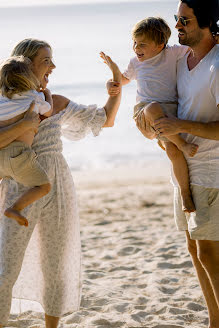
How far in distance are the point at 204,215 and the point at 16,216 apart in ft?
3.59

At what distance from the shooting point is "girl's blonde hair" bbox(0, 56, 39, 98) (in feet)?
9.08

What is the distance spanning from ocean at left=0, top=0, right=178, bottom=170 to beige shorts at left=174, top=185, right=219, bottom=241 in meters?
1.25

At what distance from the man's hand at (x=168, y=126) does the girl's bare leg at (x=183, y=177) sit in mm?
174

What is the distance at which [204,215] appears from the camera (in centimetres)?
297

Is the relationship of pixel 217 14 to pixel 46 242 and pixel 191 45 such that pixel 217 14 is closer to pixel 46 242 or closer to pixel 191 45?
pixel 191 45

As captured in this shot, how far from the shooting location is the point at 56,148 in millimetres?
3133

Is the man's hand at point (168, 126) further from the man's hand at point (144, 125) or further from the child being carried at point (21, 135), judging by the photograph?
the child being carried at point (21, 135)

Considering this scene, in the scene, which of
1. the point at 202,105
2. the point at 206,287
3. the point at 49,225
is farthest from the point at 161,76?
the point at 206,287

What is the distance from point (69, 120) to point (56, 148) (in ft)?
0.80

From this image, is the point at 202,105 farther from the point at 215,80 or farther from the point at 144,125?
Result: the point at 144,125

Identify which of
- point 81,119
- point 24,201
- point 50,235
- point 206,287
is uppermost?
point 81,119

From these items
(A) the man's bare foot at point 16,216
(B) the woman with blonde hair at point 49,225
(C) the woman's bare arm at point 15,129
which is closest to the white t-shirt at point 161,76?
(B) the woman with blonde hair at point 49,225

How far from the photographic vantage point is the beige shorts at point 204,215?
2.92 meters

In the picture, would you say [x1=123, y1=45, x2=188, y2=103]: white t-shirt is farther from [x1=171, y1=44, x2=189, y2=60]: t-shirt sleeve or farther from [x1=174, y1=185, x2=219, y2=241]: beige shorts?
[x1=174, y1=185, x2=219, y2=241]: beige shorts
